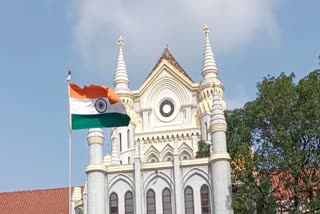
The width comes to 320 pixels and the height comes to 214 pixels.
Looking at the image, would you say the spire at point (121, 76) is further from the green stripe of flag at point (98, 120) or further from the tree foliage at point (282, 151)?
the green stripe of flag at point (98, 120)

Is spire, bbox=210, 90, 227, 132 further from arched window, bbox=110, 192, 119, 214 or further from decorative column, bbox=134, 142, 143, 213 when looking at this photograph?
arched window, bbox=110, 192, 119, 214

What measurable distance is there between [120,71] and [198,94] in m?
7.91

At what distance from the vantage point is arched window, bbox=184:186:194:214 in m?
36.8

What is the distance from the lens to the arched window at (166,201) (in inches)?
1458

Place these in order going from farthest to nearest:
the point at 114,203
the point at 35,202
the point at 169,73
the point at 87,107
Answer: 1. the point at 169,73
2. the point at 35,202
3. the point at 114,203
4. the point at 87,107

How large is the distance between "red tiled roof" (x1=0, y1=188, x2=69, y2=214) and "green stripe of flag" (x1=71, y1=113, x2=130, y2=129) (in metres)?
30.1

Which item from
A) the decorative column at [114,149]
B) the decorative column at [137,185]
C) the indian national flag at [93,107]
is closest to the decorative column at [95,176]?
the decorative column at [137,185]

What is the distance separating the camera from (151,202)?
122ft

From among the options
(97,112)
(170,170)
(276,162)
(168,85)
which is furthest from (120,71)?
(97,112)

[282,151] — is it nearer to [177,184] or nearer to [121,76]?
[177,184]

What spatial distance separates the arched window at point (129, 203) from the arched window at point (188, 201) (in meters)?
3.12

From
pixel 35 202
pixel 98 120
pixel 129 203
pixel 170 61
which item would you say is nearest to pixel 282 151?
pixel 129 203

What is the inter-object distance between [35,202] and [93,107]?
33321mm

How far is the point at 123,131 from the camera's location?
2208 inches
